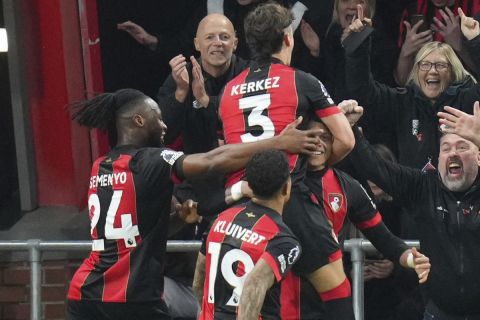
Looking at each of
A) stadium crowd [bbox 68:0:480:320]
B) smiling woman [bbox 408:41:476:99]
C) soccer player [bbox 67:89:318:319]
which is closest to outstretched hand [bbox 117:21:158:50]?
→ stadium crowd [bbox 68:0:480:320]

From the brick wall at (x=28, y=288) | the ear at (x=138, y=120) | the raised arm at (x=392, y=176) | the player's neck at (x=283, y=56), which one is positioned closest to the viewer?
the player's neck at (x=283, y=56)

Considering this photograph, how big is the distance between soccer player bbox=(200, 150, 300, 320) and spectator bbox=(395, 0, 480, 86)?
8.85 feet

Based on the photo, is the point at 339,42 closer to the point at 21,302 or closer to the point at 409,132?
the point at 409,132

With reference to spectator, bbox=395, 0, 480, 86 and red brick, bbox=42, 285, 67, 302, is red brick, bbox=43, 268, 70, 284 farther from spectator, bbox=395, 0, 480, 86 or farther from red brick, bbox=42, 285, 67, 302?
spectator, bbox=395, 0, 480, 86

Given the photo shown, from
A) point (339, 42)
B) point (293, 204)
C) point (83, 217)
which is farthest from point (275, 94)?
point (83, 217)

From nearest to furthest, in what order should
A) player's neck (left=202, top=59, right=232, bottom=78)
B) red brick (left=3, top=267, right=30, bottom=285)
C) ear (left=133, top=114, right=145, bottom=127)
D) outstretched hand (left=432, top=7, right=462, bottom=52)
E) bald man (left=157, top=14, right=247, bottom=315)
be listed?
ear (left=133, top=114, right=145, bottom=127) → bald man (left=157, top=14, right=247, bottom=315) → player's neck (left=202, top=59, right=232, bottom=78) → outstretched hand (left=432, top=7, right=462, bottom=52) → red brick (left=3, top=267, right=30, bottom=285)

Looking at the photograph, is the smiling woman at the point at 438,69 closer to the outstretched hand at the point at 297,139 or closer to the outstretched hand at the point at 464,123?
the outstretched hand at the point at 464,123

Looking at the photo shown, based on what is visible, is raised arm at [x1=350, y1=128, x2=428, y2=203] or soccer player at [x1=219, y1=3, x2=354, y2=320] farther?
raised arm at [x1=350, y1=128, x2=428, y2=203]

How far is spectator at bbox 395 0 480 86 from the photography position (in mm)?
10711

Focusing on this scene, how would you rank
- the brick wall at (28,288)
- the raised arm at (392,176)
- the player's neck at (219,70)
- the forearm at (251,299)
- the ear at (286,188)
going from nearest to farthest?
the forearm at (251,299)
the ear at (286,188)
the raised arm at (392,176)
the player's neck at (219,70)
the brick wall at (28,288)

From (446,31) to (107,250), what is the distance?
298cm

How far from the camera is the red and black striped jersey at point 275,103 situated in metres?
8.67

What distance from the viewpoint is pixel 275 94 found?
8.68m

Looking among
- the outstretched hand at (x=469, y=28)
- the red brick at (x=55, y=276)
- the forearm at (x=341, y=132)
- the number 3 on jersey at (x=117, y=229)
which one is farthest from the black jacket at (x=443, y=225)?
the red brick at (x=55, y=276)
